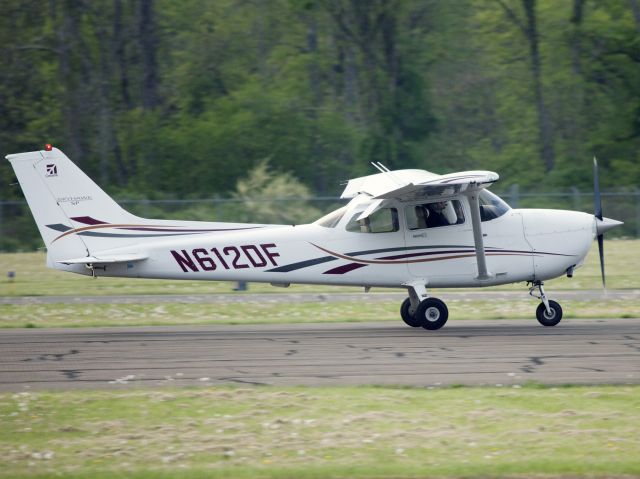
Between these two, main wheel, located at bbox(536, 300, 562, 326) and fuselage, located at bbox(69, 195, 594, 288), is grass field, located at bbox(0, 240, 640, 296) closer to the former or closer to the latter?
main wheel, located at bbox(536, 300, 562, 326)

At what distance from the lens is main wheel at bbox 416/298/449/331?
640 inches

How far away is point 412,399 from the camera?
10438 millimetres

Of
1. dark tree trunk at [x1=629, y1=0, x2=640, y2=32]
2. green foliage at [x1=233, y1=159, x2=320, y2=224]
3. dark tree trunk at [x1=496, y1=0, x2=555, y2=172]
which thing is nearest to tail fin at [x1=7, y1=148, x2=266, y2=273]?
green foliage at [x1=233, y1=159, x2=320, y2=224]

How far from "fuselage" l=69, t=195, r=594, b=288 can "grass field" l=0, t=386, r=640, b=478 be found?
17.4 ft

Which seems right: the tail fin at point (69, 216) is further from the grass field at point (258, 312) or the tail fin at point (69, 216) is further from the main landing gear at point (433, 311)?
the main landing gear at point (433, 311)

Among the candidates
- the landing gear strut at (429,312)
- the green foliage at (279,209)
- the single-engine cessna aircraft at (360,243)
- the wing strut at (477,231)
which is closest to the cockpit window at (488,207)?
the single-engine cessna aircraft at (360,243)

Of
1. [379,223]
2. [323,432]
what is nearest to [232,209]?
[379,223]

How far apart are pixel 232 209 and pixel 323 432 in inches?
966

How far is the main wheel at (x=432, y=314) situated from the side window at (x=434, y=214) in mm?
1314

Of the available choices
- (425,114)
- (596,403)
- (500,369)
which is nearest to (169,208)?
(425,114)

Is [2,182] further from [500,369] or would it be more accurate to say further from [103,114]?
[500,369]

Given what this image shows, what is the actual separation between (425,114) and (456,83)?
28.6ft

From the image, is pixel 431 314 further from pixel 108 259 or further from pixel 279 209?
pixel 279 209

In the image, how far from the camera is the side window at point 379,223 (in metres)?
16.5
